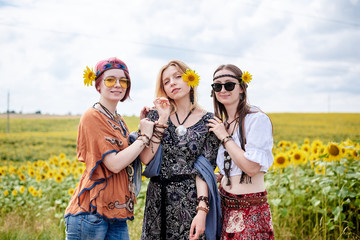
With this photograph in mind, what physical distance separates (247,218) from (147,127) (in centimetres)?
101

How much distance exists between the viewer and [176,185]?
2.56m

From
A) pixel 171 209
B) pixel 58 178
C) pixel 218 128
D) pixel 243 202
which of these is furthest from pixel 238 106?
pixel 58 178

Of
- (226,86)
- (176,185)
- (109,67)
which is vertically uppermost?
(109,67)

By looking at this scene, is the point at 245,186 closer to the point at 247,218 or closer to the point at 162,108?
the point at 247,218

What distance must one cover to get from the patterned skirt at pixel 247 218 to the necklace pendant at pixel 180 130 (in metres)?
0.59

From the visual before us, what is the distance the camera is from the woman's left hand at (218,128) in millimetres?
2488

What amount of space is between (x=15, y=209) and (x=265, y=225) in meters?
5.57

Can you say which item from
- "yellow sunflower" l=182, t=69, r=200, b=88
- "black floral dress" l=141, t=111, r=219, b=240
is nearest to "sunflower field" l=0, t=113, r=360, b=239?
"black floral dress" l=141, t=111, r=219, b=240

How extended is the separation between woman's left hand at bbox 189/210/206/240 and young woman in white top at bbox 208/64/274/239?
0.21 metres

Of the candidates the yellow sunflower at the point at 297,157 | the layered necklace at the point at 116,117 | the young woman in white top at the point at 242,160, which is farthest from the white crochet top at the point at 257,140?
the yellow sunflower at the point at 297,157

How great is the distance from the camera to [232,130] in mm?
2627

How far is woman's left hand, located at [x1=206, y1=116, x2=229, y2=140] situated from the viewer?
2.49 meters

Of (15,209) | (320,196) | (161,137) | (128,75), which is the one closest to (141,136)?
(161,137)

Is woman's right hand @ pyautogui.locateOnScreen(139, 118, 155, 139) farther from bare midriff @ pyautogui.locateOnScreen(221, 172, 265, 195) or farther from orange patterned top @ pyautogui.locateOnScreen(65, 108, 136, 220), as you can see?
bare midriff @ pyautogui.locateOnScreen(221, 172, 265, 195)
